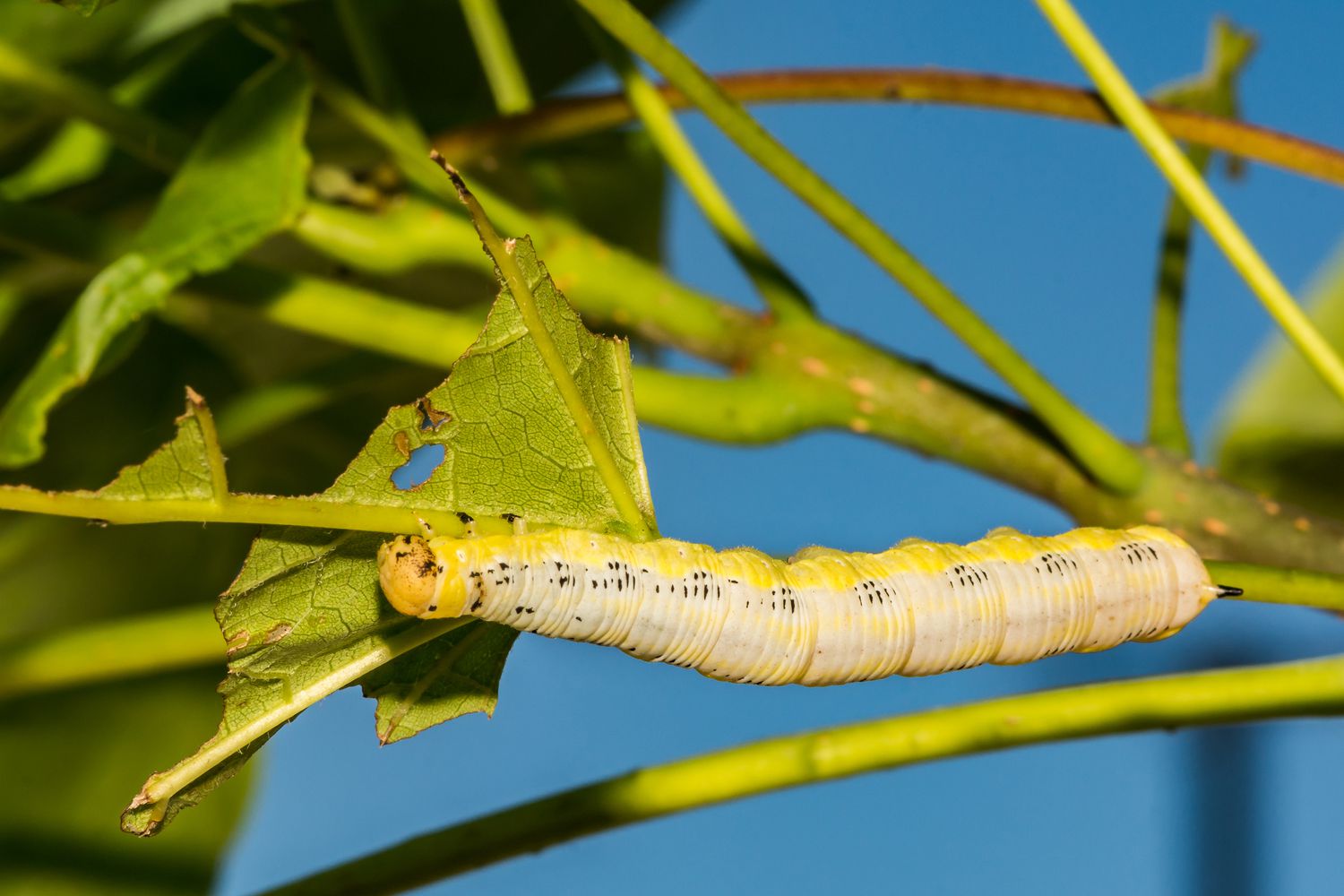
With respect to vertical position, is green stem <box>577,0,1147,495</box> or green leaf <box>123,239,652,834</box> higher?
green stem <box>577,0,1147,495</box>

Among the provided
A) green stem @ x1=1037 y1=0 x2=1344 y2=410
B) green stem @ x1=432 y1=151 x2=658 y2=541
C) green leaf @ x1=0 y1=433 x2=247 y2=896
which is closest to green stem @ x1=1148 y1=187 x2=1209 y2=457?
green stem @ x1=1037 y1=0 x2=1344 y2=410

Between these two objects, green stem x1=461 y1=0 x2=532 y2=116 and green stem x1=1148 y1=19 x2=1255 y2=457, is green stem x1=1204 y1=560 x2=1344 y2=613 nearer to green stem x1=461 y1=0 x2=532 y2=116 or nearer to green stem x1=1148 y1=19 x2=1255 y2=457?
green stem x1=1148 y1=19 x2=1255 y2=457

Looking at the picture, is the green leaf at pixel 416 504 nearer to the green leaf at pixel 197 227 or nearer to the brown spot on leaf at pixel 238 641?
the brown spot on leaf at pixel 238 641

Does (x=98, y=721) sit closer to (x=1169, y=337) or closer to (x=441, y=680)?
(x=441, y=680)

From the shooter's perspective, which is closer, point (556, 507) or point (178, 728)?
point (556, 507)

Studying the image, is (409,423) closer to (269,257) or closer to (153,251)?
(153,251)

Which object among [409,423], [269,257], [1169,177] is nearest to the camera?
[409,423]

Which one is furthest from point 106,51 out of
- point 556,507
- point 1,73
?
point 556,507
